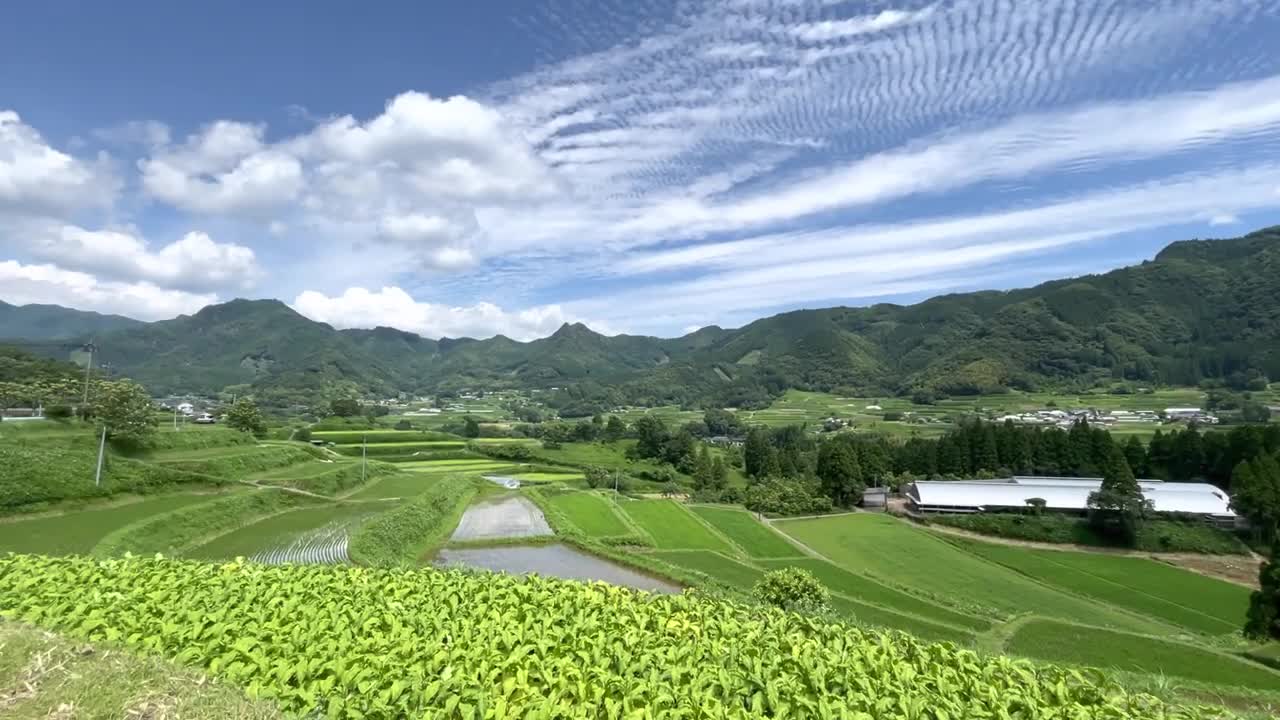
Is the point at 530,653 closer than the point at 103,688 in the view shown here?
No

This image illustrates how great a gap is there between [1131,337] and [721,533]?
196 m

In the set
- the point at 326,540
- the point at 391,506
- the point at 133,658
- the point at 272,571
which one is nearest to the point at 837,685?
the point at 133,658

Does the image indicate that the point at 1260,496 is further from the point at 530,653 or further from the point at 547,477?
the point at 530,653

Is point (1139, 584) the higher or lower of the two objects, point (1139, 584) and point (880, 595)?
the lower

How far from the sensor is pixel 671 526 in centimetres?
4297

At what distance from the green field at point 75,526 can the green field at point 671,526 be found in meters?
25.6

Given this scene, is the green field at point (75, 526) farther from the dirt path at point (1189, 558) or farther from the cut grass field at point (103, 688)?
the dirt path at point (1189, 558)

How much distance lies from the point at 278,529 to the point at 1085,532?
5826 centimetres

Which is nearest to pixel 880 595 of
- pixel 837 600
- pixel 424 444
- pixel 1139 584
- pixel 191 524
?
pixel 837 600

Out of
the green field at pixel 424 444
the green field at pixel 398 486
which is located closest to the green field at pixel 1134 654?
the green field at pixel 398 486

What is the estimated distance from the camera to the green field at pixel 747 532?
131ft

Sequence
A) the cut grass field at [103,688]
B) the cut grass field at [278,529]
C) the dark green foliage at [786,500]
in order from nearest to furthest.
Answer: the cut grass field at [103,688]
the cut grass field at [278,529]
the dark green foliage at [786,500]

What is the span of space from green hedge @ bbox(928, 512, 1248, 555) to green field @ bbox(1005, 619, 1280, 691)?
29705mm

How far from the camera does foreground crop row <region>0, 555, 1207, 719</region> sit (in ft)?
15.0
